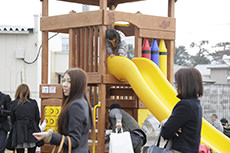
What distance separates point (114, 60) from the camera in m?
8.11

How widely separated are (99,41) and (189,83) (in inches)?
187

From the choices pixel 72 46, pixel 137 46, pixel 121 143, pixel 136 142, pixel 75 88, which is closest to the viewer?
pixel 75 88

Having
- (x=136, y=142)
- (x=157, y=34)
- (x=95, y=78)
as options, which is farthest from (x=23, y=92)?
(x=157, y=34)

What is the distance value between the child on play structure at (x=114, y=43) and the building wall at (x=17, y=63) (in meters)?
7.29

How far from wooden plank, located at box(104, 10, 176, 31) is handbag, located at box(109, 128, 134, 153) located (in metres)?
2.83

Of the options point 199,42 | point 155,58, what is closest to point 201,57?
point 199,42

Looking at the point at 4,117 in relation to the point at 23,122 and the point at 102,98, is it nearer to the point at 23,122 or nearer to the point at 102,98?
the point at 23,122

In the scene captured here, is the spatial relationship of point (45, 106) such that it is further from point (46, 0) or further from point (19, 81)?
point (19, 81)

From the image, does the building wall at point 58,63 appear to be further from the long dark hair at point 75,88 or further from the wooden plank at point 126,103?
the long dark hair at point 75,88

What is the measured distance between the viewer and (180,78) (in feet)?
12.3

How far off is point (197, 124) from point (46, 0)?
6.69m

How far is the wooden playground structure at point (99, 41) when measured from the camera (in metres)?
8.27

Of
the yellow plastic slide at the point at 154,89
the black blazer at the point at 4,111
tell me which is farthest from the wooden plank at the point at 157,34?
the black blazer at the point at 4,111

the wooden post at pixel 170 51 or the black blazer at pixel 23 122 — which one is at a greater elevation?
the wooden post at pixel 170 51
